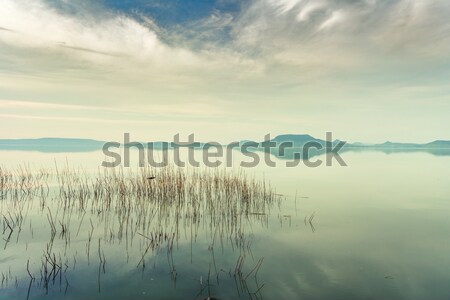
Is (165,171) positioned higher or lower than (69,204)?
higher

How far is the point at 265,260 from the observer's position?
552cm

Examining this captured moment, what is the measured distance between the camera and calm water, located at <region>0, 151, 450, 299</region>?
174 inches

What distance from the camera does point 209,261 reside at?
544 centimetres

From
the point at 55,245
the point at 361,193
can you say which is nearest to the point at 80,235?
the point at 55,245

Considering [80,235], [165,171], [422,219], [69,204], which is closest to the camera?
[80,235]

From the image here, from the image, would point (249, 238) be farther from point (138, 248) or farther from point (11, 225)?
point (11, 225)

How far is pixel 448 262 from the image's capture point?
5.59 metres

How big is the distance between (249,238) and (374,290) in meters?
2.68

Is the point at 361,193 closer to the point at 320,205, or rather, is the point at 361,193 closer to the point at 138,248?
the point at 320,205

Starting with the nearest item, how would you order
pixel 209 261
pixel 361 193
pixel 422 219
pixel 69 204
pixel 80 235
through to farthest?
pixel 209 261, pixel 80 235, pixel 422 219, pixel 69 204, pixel 361 193

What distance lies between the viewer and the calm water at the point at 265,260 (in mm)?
4426

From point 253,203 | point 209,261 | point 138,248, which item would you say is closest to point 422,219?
point 253,203

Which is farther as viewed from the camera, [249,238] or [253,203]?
[253,203]

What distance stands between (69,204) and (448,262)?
29.9 ft
